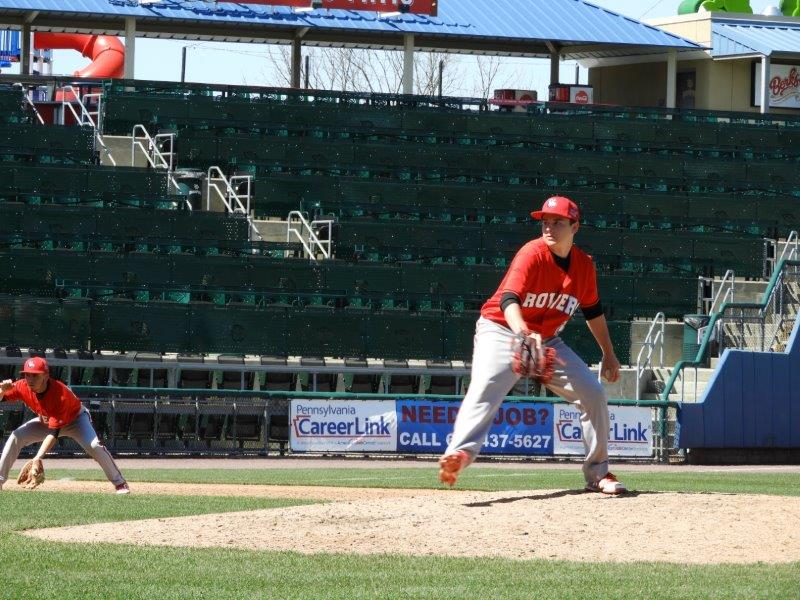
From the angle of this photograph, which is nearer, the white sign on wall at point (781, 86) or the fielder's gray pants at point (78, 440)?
the fielder's gray pants at point (78, 440)

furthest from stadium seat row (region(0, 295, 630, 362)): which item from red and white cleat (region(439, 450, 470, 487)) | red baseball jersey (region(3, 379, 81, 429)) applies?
red and white cleat (region(439, 450, 470, 487))

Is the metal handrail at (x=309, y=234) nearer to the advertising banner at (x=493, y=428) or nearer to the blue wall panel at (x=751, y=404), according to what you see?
the advertising banner at (x=493, y=428)

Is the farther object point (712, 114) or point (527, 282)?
point (712, 114)

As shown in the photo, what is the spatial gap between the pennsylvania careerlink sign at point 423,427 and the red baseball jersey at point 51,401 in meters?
8.53

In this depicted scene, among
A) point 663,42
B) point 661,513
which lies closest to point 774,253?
point 663,42

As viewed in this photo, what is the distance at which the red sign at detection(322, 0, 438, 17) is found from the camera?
36031 mm

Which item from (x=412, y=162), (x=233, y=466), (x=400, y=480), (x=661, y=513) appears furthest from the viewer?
(x=412, y=162)

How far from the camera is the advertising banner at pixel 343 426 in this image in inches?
885

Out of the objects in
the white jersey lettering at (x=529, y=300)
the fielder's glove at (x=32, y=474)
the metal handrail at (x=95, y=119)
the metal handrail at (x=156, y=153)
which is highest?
the metal handrail at (x=95, y=119)

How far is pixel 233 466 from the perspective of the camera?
20.6 meters

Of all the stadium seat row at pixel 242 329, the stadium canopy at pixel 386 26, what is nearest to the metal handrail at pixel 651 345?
the stadium seat row at pixel 242 329

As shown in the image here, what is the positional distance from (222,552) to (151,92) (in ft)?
80.9

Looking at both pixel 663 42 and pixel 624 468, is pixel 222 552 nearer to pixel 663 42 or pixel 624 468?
pixel 624 468

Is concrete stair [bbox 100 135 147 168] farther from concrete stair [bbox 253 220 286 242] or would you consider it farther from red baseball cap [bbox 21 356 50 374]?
red baseball cap [bbox 21 356 50 374]
